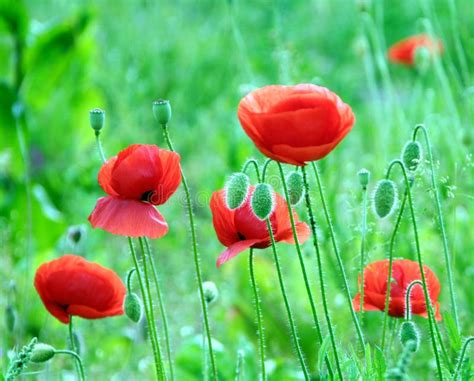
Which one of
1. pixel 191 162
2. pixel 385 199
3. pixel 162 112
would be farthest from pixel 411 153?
pixel 191 162

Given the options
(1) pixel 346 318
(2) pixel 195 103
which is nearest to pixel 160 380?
(1) pixel 346 318

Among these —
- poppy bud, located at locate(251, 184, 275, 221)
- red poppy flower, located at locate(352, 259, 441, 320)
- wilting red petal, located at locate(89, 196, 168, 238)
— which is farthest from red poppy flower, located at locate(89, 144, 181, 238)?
red poppy flower, located at locate(352, 259, 441, 320)

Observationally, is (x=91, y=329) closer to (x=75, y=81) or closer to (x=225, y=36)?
(x=75, y=81)

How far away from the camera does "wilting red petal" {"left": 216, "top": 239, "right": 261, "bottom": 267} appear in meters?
1.13

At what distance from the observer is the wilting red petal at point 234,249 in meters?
1.13

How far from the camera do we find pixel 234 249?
1145mm

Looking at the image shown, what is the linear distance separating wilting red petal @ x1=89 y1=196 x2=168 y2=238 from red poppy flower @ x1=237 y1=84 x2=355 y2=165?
17cm

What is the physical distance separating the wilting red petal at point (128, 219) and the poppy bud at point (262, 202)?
0.12 metres

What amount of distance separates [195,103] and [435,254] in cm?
199

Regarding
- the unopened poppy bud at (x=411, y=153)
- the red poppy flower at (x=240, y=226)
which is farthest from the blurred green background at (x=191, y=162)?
the red poppy flower at (x=240, y=226)

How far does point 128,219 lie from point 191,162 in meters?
3.08

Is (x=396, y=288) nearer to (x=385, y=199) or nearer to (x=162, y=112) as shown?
(x=385, y=199)

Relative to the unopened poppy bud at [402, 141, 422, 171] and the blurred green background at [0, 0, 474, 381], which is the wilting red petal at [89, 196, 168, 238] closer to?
the blurred green background at [0, 0, 474, 381]

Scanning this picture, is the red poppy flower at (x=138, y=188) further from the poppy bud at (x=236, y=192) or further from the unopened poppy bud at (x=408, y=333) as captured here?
the unopened poppy bud at (x=408, y=333)
